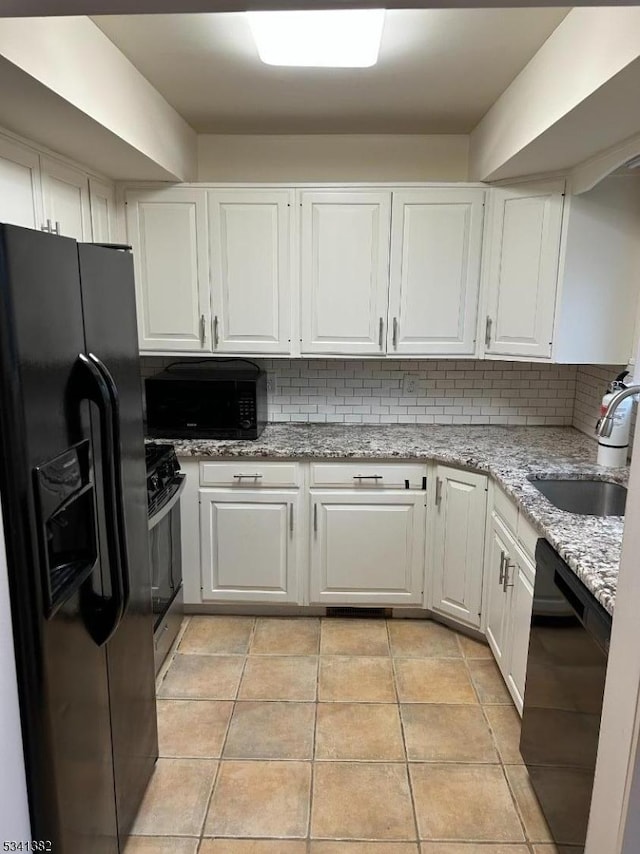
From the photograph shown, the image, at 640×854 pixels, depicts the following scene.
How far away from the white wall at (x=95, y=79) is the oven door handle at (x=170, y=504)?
142 cm

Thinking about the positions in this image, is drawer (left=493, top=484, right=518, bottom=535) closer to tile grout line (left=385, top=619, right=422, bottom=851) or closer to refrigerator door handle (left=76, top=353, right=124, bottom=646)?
tile grout line (left=385, top=619, right=422, bottom=851)

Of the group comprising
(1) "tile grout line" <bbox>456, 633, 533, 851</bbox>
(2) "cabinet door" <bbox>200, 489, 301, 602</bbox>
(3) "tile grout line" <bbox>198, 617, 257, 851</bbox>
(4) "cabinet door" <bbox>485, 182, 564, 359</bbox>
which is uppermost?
(4) "cabinet door" <bbox>485, 182, 564, 359</bbox>

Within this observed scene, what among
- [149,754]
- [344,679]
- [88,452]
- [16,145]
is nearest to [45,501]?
[88,452]

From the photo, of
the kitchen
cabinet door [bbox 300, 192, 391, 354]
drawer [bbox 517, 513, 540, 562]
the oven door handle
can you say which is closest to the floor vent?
the kitchen

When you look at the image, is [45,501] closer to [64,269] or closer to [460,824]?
[64,269]

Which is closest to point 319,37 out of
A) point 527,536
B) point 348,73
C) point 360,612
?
point 348,73

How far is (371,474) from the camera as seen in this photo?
2.88m

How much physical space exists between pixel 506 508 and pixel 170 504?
57.0 inches

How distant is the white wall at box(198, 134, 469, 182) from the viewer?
3158mm

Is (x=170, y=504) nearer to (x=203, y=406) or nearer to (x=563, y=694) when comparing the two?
(x=203, y=406)

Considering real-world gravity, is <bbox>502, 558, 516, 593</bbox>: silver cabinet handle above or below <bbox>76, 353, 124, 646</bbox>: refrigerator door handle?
below

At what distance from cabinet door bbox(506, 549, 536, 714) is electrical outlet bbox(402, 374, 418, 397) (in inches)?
52.9

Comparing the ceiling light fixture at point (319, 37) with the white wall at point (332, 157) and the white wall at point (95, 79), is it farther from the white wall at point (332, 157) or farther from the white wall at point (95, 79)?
→ the white wall at point (332, 157)

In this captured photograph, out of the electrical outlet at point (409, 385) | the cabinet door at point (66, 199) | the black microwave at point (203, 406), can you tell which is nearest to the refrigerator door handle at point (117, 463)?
the cabinet door at point (66, 199)
